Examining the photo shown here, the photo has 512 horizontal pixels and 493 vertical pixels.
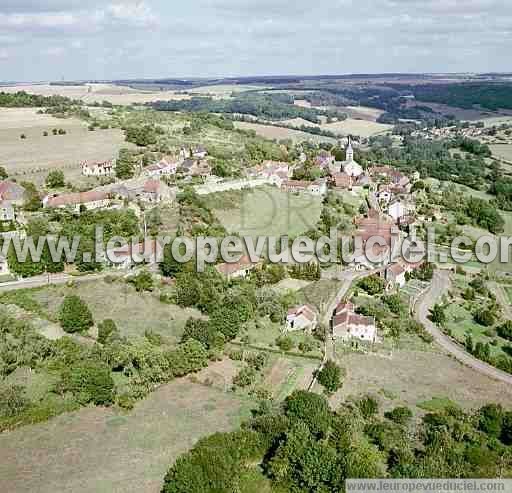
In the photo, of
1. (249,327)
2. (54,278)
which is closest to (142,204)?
(54,278)

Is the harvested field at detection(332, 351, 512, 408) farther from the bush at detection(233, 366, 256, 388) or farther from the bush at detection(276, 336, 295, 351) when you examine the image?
the bush at detection(233, 366, 256, 388)

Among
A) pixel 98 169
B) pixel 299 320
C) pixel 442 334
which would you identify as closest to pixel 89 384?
pixel 299 320

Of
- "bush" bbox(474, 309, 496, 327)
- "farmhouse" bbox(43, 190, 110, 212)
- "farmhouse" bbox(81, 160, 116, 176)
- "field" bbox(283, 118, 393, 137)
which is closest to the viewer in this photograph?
"bush" bbox(474, 309, 496, 327)

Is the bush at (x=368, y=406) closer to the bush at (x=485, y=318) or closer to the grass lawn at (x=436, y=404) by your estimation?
the grass lawn at (x=436, y=404)

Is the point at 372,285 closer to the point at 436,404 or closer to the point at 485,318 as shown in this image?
the point at 485,318

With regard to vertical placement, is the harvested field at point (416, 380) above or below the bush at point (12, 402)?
below

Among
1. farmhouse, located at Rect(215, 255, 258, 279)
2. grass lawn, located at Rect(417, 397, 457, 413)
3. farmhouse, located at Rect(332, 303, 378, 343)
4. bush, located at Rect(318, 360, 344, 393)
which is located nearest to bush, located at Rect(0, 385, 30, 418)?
bush, located at Rect(318, 360, 344, 393)

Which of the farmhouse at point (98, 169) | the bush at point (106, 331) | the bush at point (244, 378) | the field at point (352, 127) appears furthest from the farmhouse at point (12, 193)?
the field at point (352, 127)
